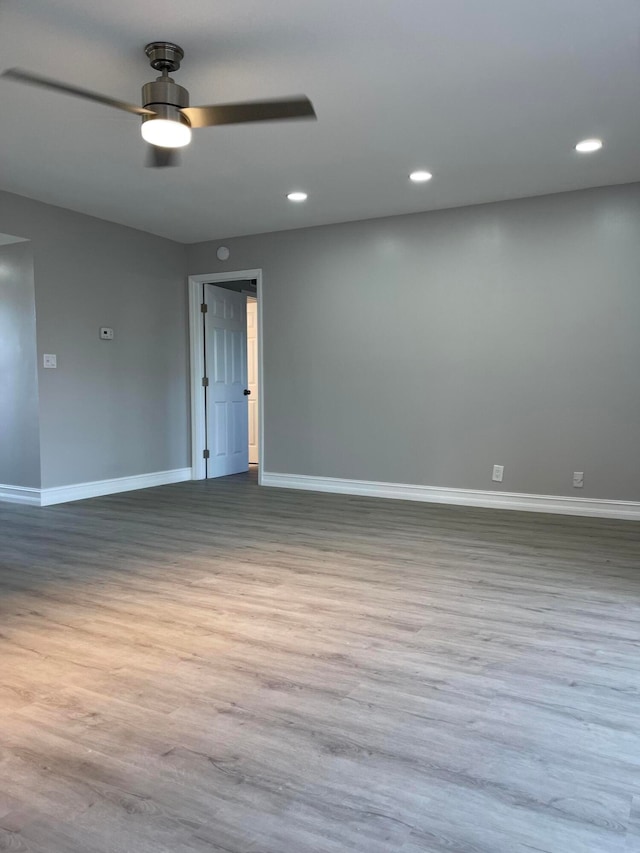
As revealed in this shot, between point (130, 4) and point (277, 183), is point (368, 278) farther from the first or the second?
point (130, 4)

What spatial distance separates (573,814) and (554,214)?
449cm

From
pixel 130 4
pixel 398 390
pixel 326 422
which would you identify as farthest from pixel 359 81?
pixel 326 422

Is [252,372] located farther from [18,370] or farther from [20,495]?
[20,495]

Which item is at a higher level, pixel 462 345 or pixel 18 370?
pixel 462 345

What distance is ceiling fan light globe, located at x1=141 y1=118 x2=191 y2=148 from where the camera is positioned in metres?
2.66

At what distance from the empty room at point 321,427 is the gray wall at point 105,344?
0.10 ft

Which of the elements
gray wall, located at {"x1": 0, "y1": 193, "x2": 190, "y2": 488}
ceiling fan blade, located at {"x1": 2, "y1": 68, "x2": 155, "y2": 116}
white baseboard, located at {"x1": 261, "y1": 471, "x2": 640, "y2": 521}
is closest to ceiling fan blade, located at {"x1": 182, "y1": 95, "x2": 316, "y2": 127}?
ceiling fan blade, located at {"x1": 2, "y1": 68, "x2": 155, "y2": 116}

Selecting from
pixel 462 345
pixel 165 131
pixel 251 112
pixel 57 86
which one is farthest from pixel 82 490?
pixel 251 112

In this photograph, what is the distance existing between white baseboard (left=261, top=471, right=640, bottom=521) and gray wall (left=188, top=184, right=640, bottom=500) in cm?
7

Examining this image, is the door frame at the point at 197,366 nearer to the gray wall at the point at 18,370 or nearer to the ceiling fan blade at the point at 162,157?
the gray wall at the point at 18,370

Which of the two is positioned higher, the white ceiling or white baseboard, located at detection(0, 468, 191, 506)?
the white ceiling

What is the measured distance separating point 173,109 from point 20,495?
12.8ft

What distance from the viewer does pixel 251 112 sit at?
2605 millimetres

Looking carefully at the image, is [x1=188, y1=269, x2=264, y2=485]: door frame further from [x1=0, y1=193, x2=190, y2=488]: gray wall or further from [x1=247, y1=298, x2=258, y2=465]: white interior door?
[x1=247, y1=298, x2=258, y2=465]: white interior door
